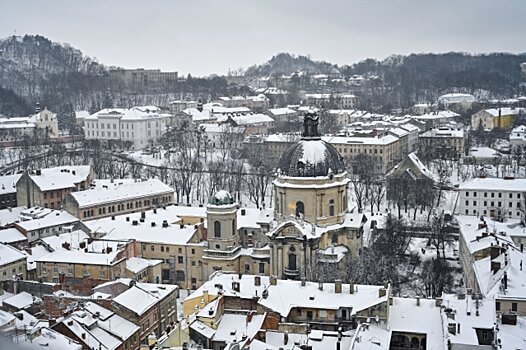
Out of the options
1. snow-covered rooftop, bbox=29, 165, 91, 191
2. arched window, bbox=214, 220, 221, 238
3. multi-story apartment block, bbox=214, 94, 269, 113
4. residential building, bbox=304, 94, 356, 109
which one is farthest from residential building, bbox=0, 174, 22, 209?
residential building, bbox=304, 94, 356, 109

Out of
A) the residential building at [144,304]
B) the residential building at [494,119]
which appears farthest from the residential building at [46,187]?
the residential building at [494,119]

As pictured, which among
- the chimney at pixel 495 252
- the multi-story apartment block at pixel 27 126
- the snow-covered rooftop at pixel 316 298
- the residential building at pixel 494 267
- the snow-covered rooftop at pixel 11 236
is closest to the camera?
the snow-covered rooftop at pixel 316 298

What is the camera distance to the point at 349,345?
21.8m

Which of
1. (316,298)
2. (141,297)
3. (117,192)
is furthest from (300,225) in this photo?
(117,192)

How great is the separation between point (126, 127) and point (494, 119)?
49.3m

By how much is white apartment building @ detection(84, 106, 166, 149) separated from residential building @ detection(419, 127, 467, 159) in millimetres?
33606

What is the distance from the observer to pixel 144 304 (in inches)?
1014

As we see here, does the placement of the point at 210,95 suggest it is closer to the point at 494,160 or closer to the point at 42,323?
the point at 494,160

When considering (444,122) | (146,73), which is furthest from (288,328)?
(146,73)

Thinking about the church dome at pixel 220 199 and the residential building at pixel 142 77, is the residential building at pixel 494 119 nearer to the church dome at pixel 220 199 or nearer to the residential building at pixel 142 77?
the church dome at pixel 220 199

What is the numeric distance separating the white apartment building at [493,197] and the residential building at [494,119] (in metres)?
42.0

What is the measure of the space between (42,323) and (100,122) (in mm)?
64689

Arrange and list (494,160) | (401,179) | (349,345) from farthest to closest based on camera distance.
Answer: (494,160) < (401,179) < (349,345)

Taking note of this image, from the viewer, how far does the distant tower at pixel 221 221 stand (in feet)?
116
